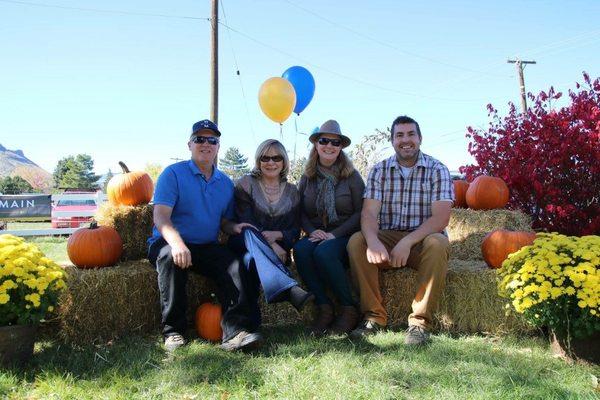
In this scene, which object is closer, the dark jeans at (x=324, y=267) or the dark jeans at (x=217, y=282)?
the dark jeans at (x=217, y=282)

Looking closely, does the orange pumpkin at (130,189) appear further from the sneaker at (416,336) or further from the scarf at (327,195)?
the sneaker at (416,336)

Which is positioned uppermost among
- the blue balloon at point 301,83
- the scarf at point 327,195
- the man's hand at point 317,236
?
the blue balloon at point 301,83

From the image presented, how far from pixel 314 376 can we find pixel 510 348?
137 cm

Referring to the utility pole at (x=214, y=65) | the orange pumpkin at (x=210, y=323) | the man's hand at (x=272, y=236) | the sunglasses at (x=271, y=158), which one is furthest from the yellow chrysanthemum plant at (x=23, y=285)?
the utility pole at (x=214, y=65)

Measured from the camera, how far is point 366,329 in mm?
3332

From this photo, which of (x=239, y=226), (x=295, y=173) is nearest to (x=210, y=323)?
(x=239, y=226)

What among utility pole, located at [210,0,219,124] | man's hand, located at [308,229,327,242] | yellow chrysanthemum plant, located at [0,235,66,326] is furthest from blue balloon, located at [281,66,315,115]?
yellow chrysanthemum plant, located at [0,235,66,326]

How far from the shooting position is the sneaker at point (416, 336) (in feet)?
10.0

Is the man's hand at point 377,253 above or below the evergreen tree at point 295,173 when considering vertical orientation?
below

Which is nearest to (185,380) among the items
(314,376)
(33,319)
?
(314,376)

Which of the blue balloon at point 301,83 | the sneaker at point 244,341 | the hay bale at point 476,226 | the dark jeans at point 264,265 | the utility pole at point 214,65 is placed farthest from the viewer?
the utility pole at point 214,65

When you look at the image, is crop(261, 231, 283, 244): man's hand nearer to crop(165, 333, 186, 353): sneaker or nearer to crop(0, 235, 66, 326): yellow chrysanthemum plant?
crop(165, 333, 186, 353): sneaker

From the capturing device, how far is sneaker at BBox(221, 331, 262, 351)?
294cm

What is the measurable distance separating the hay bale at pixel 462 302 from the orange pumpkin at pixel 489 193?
1360 millimetres
